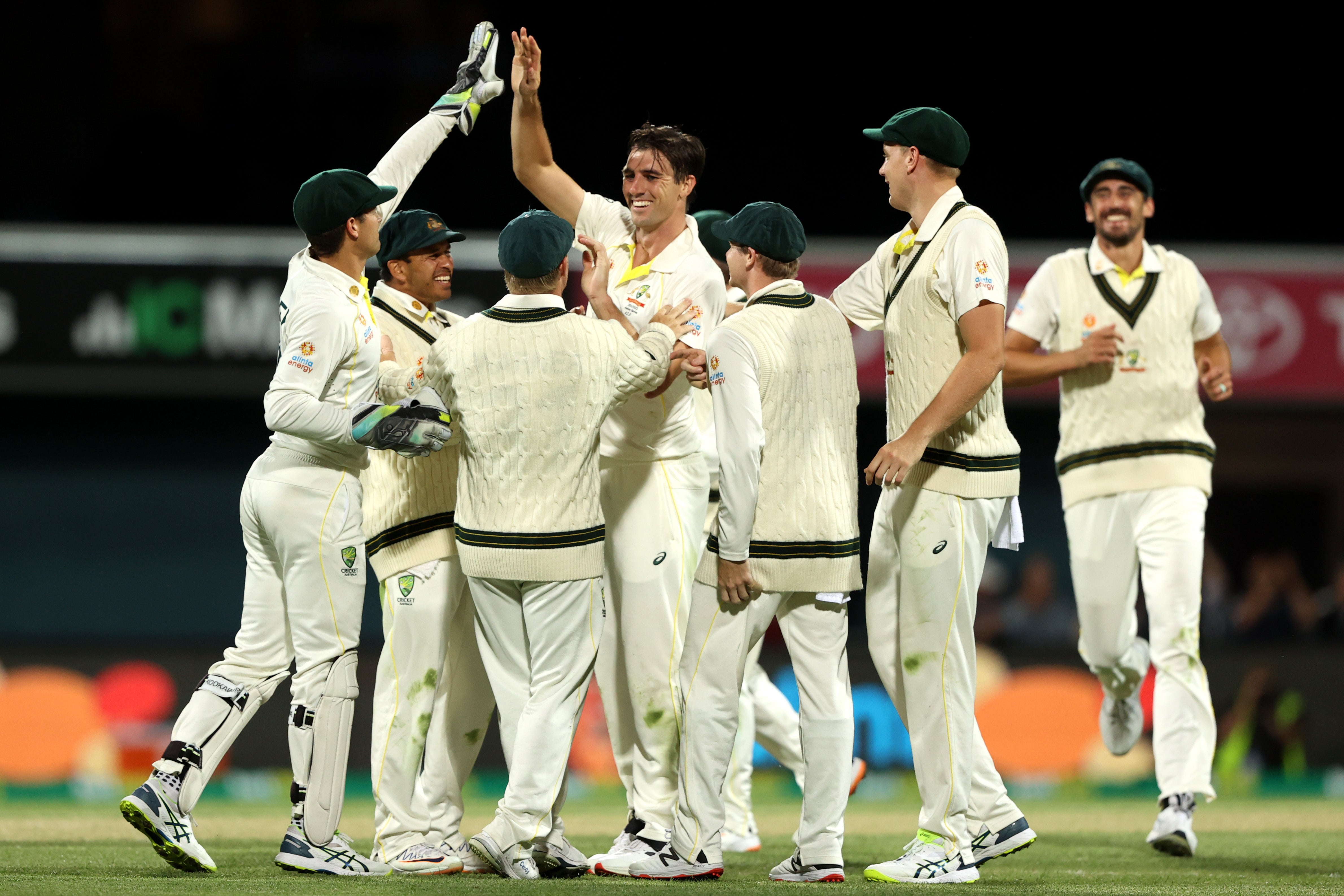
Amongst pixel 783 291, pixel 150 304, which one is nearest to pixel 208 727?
pixel 783 291

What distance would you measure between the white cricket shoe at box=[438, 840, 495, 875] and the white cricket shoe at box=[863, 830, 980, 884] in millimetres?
1314

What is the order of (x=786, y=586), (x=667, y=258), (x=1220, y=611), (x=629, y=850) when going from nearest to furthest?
(x=786, y=586)
(x=629, y=850)
(x=667, y=258)
(x=1220, y=611)

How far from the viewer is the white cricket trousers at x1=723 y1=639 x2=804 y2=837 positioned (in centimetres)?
628

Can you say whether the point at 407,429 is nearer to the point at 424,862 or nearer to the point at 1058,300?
the point at 424,862

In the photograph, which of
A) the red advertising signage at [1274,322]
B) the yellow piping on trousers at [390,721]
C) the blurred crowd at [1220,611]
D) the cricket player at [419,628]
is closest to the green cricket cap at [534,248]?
the cricket player at [419,628]

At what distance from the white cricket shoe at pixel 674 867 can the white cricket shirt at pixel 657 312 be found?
137 centimetres

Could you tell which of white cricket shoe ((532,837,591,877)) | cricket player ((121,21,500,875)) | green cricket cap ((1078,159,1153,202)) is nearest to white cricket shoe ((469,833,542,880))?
white cricket shoe ((532,837,591,877))

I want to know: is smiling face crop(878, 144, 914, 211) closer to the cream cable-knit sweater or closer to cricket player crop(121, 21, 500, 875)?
the cream cable-knit sweater

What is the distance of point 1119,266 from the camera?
686 centimetres

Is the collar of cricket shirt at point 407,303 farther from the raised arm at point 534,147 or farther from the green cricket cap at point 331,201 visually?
the raised arm at point 534,147

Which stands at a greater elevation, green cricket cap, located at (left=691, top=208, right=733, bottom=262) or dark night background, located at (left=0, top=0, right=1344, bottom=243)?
dark night background, located at (left=0, top=0, right=1344, bottom=243)

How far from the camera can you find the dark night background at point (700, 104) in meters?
13.7

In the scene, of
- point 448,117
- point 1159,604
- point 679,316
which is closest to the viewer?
point 679,316

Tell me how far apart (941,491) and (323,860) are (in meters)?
2.35
